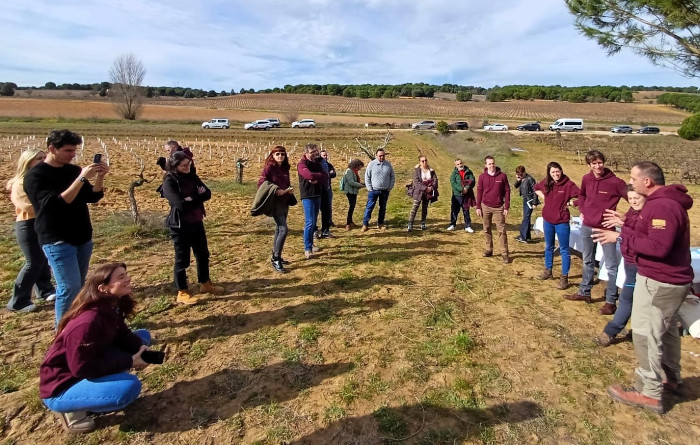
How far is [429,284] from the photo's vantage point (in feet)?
17.5

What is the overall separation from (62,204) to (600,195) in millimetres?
5134

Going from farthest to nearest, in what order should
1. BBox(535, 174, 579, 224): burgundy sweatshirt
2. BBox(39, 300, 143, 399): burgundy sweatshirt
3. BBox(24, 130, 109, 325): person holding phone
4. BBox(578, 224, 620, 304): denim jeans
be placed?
BBox(535, 174, 579, 224): burgundy sweatshirt
BBox(578, 224, 620, 304): denim jeans
BBox(24, 130, 109, 325): person holding phone
BBox(39, 300, 143, 399): burgundy sweatshirt

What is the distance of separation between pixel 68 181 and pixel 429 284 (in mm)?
4058

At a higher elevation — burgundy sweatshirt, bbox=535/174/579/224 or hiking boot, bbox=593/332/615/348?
burgundy sweatshirt, bbox=535/174/579/224

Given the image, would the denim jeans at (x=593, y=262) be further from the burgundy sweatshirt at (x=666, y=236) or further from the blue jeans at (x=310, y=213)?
the blue jeans at (x=310, y=213)

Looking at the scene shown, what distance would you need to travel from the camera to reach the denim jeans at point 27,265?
13.5 feet

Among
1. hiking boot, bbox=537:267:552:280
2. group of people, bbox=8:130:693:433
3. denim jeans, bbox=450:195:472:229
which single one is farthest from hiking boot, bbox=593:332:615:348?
denim jeans, bbox=450:195:472:229

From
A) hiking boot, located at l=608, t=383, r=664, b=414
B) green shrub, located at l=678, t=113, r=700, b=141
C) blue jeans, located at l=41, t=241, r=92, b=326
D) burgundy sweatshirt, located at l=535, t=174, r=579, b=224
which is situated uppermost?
green shrub, located at l=678, t=113, r=700, b=141

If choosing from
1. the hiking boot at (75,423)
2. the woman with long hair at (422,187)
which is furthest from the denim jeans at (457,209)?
the hiking boot at (75,423)

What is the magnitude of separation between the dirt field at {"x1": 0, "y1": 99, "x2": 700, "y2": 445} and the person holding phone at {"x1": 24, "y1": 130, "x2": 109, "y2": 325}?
885 mm

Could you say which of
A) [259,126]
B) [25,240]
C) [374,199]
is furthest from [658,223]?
[259,126]

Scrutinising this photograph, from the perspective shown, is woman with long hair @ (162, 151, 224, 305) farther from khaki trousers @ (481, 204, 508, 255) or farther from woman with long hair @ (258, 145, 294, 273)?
khaki trousers @ (481, 204, 508, 255)

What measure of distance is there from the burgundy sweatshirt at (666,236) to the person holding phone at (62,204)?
13.4 feet

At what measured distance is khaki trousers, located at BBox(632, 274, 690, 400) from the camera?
2.84m
